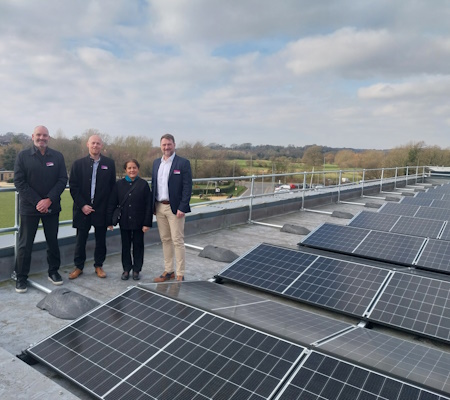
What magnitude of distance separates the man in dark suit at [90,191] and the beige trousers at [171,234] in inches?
29.0

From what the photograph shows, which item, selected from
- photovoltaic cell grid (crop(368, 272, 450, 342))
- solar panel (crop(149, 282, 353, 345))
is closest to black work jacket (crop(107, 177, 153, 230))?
solar panel (crop(149, 282, 353, 345))

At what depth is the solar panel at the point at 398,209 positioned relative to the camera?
8.63 m

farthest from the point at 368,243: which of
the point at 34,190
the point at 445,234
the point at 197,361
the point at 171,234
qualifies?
the point at 34,190

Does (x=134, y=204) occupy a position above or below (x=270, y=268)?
above

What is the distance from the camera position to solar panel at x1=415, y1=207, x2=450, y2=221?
8.29 metres

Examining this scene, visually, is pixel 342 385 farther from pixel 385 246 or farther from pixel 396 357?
pixel 385 246

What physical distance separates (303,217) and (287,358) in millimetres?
8323

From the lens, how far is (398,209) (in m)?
8.92

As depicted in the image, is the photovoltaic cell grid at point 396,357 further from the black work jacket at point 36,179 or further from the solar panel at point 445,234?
the solar panel at point 445,234

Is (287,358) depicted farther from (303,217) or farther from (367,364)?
(303,217)

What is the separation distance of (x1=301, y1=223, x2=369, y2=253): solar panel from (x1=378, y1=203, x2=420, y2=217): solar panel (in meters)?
2.80

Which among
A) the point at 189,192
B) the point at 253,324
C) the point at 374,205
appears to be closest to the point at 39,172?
the point at 189,192

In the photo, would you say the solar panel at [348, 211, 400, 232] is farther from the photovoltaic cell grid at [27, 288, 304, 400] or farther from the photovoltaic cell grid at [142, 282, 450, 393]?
the photovoltaic cell grid at [27, 288, 304, 400]

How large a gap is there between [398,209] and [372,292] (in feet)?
18.7
